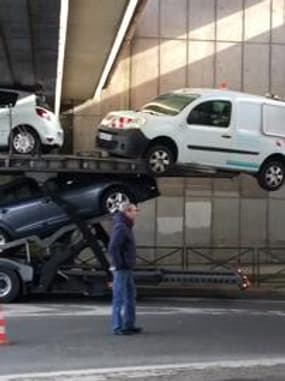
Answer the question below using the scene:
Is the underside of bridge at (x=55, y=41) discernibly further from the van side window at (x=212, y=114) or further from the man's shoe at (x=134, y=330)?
the man's shoe at (x=134, y=330)

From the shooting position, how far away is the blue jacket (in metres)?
10.5

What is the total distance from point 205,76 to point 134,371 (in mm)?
17799

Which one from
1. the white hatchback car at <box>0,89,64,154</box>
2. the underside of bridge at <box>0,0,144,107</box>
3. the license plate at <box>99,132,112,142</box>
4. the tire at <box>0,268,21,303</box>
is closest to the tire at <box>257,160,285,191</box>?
the license plate at <box>99,132,112,142</box>

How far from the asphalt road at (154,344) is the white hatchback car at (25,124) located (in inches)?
154

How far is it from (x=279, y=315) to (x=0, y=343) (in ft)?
17.0

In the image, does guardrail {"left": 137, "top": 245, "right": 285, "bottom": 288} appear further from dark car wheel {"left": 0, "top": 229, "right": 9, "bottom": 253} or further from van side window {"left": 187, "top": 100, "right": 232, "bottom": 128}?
dark car wheel {"left": 0, "top": 229, "right": 9, "bottom": 253}

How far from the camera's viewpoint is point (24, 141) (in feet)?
55.1

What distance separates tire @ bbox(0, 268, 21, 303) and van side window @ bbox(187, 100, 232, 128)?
445 centimetres

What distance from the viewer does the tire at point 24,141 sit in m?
16.7

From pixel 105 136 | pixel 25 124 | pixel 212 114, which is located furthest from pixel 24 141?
pixel 212 114

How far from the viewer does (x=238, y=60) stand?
2520 centimetres

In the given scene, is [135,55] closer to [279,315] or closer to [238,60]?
[238,60]

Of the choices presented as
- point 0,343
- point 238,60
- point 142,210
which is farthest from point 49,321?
point 238,60

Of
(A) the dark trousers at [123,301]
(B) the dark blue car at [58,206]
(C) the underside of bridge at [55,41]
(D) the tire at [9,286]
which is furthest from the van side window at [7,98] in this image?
(A) the dark trousers at [123,301]
